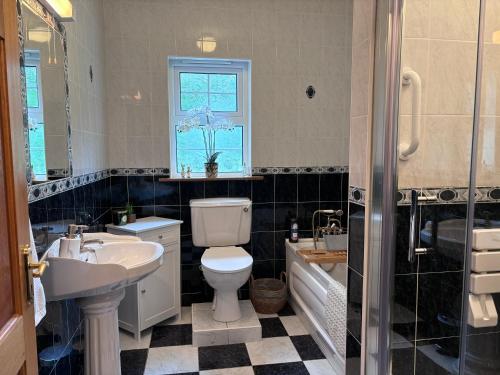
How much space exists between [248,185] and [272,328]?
1.13 meters

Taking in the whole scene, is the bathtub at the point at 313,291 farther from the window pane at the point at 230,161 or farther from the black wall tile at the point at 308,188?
the window pane at the point at 230,161

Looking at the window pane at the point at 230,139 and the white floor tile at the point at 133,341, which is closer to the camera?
the white floor tile at the point at 133,341

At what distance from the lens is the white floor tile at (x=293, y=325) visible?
2668 millimetres

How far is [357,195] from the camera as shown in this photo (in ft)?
5.05

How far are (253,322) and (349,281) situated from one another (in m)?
1.20

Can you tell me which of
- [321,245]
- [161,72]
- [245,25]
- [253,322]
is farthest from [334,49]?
[253,322]

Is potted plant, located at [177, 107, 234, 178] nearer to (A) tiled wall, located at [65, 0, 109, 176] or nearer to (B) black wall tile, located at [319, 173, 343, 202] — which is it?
(A) tiled wall, located at [65, 0, 109, 176]

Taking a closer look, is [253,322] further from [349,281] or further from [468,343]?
[468,343]

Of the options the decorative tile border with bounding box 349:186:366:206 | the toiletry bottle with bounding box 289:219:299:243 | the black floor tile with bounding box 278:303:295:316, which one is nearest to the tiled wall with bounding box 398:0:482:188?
the decorative tile border with bounding box 349:186:366:206

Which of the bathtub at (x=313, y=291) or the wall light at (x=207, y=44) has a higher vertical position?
the wall light at (x=207, y=44)

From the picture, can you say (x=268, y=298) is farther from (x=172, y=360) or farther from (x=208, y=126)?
(x=208, y=126)

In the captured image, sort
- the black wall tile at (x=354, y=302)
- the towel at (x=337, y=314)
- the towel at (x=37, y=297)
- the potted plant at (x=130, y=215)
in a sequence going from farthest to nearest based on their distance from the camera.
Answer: the potted plant at (x=130, y=215), the towel at (x=337, y=314), the black wall tile at (x=354, y=302), the towel at (x=37, y=297)

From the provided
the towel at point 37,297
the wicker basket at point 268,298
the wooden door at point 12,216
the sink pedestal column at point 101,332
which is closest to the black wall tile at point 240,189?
the wicker basket at point 268,298

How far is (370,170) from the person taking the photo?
142 centimetres
